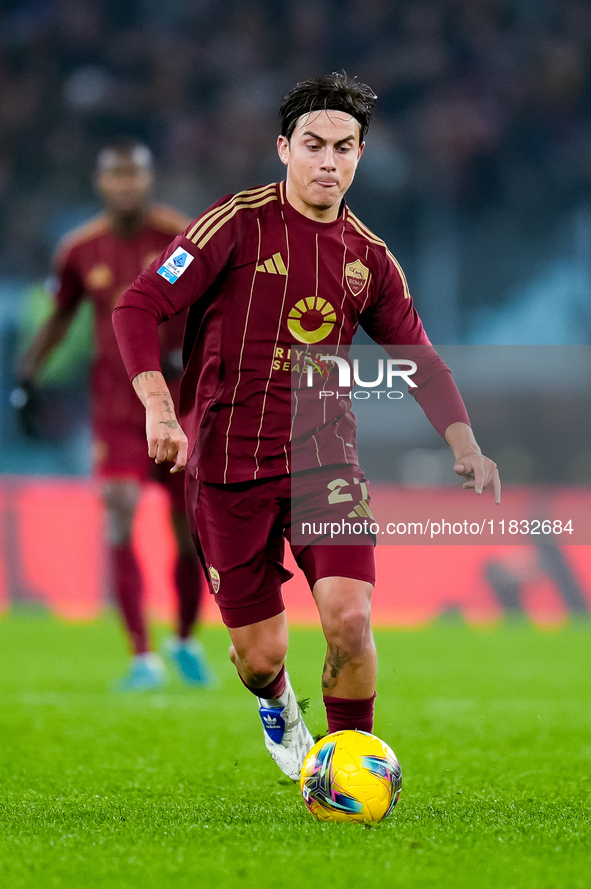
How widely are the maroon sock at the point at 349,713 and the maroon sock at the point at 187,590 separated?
2607mm

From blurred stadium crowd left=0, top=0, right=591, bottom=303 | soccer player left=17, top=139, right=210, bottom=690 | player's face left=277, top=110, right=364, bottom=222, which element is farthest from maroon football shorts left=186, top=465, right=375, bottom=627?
blurred stadium crowd left=0, top=0, right=591, bottom=303

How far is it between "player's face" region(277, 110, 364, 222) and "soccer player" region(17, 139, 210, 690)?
2.51 meters

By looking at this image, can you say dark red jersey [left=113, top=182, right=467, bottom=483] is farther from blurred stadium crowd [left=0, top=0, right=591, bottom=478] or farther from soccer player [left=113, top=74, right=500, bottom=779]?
blurred stadium crowd [left=0, top=0, right=591, bottom=478]

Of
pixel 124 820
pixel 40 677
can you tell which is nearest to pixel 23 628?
pixel 40 677

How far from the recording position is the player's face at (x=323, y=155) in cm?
316

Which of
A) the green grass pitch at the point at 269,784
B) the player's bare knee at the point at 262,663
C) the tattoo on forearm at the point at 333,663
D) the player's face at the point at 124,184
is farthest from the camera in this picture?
the player's face at the point at 124,184

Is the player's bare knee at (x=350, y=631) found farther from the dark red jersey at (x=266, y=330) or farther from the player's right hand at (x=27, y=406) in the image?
the player's right hand at (x=27, y=406)

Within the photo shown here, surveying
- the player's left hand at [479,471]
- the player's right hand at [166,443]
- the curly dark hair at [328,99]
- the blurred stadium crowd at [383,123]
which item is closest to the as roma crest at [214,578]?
the player's right hand at [166,443]

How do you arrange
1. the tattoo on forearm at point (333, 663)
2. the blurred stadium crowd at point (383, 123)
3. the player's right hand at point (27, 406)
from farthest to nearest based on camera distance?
the blurred stadium crowd at point (383, 123) < the player's right hand at point (27, 406) < the tattoo on forearm at point (333, 663)

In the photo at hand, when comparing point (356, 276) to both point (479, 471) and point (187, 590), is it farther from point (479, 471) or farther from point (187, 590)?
point (187, 590)

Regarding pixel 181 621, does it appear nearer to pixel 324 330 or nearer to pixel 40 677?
pixel 40 677

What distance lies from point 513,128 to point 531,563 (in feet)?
20.4

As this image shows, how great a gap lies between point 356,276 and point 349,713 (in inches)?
45.7

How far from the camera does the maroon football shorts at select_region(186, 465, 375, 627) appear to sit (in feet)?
10.2
